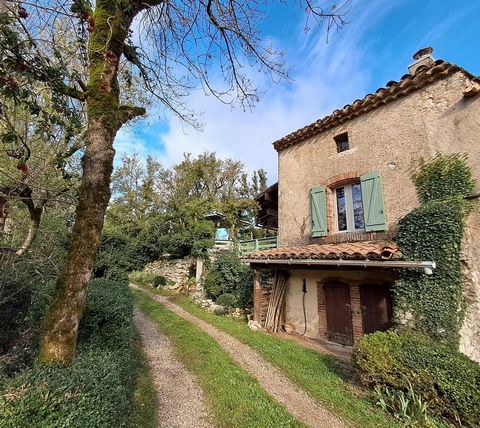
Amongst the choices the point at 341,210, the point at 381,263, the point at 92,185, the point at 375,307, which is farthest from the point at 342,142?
the point at 92,185

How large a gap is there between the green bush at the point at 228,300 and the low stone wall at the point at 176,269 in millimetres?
4813

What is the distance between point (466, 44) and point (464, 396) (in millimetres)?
6785

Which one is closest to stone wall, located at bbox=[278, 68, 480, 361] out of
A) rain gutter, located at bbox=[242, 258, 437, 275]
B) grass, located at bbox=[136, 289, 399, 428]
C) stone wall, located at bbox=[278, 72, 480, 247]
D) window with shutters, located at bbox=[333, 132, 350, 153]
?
stone wall, located at bbox=[278, 72, 480, 247]

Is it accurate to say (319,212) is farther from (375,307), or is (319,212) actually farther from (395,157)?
(375,307)

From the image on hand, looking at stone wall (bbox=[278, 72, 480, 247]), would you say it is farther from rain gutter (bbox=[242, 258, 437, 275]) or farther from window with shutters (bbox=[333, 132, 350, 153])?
rain gutter (bbox=[242, 258, 437, 275])

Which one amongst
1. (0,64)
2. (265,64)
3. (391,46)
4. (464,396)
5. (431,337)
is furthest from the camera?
(391,46)

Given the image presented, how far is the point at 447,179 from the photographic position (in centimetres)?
604

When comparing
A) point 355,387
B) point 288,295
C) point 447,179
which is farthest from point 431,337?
point 288,295

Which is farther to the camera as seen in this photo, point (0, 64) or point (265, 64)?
point (265, 64)

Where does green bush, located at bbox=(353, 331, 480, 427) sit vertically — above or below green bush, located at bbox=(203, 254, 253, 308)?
below

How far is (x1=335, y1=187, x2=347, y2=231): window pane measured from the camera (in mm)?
8391

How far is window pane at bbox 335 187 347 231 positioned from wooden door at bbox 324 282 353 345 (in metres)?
1.87

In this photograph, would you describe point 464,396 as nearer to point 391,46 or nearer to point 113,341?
point 113,341

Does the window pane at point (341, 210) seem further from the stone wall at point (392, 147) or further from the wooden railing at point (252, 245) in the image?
the wooden railing at point (252, 245)
